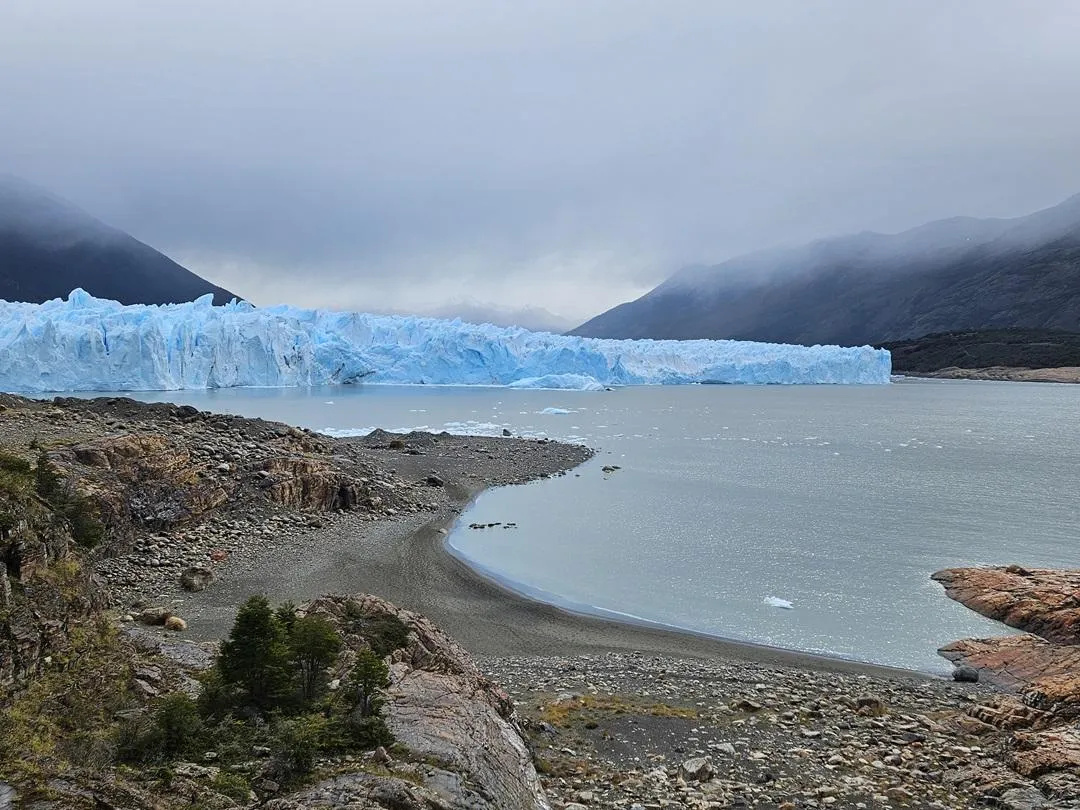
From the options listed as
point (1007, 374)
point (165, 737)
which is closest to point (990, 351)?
point (1007, 374)

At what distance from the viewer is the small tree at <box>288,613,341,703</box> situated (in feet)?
19.8

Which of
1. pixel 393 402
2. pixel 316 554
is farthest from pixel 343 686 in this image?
pixel 393 402

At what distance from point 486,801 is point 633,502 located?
21.5 metres

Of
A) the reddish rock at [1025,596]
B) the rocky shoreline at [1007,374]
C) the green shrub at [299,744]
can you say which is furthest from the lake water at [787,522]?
the rocky shoreline at [1007,374]

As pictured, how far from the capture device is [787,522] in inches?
890

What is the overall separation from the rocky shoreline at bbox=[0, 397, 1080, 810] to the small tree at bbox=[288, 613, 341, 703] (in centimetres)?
87

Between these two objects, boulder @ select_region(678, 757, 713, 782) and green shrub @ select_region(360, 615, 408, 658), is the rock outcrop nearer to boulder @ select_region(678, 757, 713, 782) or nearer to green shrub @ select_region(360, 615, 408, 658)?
green shrub @ select_region(360, 615, 408, 658)

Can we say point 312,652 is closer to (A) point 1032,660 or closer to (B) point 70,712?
(B) point 70,712

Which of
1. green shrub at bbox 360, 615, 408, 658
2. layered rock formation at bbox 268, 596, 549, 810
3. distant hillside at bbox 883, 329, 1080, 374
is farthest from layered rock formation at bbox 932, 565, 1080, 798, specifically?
distant hillside at bbox 883, 329, 1080, 374

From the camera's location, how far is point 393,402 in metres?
69.3

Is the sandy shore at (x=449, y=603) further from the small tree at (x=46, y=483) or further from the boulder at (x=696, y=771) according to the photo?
the boulder at (x=696, y=771)

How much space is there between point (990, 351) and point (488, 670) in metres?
143

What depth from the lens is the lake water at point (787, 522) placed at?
14680 mm

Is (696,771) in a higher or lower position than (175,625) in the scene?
lower
